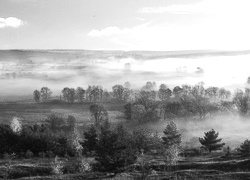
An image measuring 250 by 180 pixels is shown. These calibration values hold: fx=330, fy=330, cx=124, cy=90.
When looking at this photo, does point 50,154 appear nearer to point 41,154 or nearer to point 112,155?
point 41,154

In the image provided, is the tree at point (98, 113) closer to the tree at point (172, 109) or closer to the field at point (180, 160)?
the field at point (180, 160)

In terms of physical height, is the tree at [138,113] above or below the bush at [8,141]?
above

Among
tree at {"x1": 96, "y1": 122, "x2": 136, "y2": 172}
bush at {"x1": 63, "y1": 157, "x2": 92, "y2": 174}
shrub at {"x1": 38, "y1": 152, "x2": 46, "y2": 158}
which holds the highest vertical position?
tree at {"x1": 96, "y1": 122, "x2": 136, "y2": 172}

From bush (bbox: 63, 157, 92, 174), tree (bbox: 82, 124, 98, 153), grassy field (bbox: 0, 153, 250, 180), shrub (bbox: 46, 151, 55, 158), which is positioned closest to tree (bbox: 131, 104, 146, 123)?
tree (bbox: 82, 124, 98, 153)

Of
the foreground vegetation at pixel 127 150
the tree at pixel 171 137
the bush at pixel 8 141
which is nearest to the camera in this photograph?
the foreground vegetation at pixel 127 150

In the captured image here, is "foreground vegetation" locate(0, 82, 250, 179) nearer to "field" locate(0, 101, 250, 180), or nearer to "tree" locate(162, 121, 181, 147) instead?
"tree" locate(162, 121, 181, 147)

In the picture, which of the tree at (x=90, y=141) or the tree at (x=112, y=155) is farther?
the tree at (x=90, y=141)

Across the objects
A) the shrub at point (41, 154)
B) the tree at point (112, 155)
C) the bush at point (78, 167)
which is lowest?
the shrub at point (41, 154)

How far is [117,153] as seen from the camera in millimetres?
63812

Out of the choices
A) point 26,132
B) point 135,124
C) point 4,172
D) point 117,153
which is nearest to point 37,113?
point 135,124

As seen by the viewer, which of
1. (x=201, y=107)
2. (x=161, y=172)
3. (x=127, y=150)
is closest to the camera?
(x=161, y=172)

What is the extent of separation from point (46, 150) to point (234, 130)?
83.3 m

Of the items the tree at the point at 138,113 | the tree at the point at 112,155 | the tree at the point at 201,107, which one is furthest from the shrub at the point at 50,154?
the tree at the point at 201,107

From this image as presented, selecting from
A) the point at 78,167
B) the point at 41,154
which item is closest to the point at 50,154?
the point at 41,154
